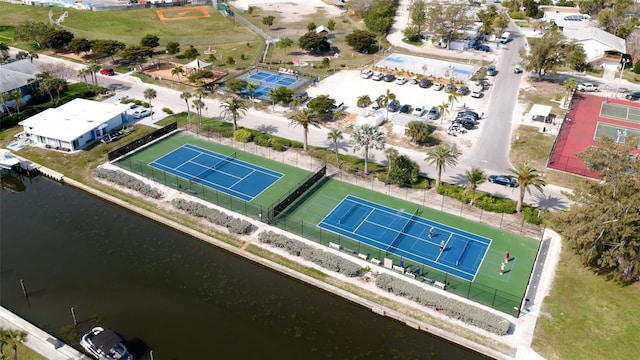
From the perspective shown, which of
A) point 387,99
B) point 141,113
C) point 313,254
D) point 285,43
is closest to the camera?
point 313,254

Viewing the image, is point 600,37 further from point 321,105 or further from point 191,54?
point 191,54

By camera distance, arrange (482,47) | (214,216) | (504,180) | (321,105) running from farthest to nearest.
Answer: (482,47), (321,105), (504,180), (214,216)

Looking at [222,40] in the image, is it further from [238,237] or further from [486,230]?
[486,230]

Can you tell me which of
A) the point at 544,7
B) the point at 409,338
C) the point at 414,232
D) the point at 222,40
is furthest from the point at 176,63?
the point at 544,7

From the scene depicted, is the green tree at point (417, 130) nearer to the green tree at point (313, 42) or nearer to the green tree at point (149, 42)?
the green tree at point (313, 42)

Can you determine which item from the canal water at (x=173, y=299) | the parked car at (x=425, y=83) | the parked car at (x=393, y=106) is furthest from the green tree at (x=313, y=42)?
the canal water at (x=173, y=299)

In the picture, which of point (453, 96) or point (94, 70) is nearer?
point (453, 96)

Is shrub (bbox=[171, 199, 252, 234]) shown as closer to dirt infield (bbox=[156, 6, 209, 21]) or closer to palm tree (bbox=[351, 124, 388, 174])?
palm tree (bbox=[351, 124, 388, 174])

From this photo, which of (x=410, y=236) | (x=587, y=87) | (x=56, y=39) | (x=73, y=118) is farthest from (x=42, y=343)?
(x=587, y=87)
